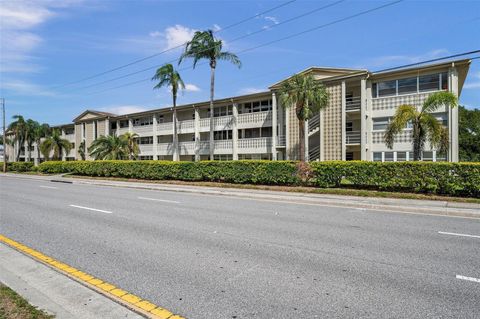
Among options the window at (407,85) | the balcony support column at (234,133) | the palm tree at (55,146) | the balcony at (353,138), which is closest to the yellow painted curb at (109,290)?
the balcony at (353,138)

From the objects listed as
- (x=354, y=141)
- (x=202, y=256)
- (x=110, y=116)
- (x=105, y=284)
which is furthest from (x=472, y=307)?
(x=110, y=116)

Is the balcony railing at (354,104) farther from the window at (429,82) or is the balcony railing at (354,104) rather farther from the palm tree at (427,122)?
the palm tree at (427,122)

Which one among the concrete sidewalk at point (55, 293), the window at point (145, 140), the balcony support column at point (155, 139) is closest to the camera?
the concrete sidewalk at point (55, 293)

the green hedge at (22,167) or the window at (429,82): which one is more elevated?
the window at (429,82)

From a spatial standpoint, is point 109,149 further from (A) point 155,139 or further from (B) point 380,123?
(B) point 380,123

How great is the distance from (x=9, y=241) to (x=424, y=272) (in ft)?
26.5

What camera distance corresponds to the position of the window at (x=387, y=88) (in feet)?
81.8

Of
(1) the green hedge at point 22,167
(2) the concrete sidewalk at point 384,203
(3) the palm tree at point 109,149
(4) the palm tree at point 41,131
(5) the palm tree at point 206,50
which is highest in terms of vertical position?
(5) the palm tree at point 206,50

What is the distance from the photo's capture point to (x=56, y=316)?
3348 mm

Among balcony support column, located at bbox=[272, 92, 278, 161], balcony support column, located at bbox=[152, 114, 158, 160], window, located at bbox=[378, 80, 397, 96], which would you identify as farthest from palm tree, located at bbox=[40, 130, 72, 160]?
window, located at bbox=[378, 80, 397, 96]

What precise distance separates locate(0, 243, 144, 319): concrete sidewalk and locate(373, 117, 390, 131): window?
84.7ft

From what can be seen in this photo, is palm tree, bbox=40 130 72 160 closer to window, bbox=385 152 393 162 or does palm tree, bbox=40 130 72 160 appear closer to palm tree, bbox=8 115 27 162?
palm tree, bbox=8 115 27 162

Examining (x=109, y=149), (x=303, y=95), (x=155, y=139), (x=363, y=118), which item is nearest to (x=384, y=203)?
(x=303, y=95)

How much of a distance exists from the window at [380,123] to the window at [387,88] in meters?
2.04
